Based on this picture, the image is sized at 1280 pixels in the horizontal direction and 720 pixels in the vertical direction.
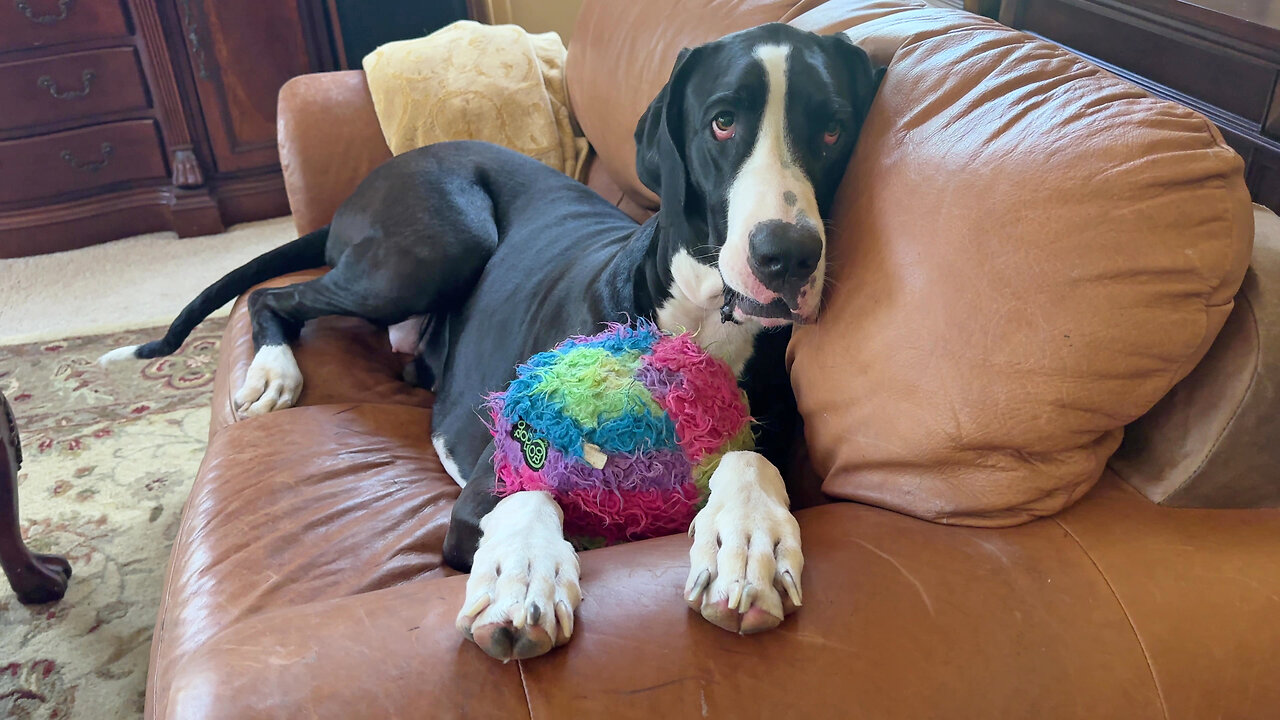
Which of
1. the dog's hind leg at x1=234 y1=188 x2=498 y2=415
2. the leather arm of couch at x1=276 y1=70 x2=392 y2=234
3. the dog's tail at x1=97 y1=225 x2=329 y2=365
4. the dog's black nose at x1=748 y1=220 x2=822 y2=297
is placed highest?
the dog's black nose at x1=748 y1=220 x2=822 y2=297

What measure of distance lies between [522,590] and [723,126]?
0.65 meters

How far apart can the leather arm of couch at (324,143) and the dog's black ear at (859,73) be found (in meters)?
1.40

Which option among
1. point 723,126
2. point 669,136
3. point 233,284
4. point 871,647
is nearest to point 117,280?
point 233,284

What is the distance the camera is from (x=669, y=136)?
4.23ft

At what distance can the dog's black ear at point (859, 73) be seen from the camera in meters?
1.20

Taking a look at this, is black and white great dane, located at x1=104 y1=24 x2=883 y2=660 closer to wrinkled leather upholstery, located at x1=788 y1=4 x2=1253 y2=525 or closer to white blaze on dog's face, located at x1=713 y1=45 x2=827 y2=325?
white blaze on dog's face, located at x1=713 y1=45 x2=827 y2=325

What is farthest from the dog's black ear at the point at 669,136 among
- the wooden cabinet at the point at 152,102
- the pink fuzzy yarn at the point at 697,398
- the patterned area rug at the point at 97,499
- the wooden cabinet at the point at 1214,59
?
the wooden cabinet at the point at 152,102

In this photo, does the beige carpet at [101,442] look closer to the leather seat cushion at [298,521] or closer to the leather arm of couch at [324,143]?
the leather seat cushion at [298,521]

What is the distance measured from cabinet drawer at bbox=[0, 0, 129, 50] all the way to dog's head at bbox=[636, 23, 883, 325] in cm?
308

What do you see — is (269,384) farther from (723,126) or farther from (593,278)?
(723,126)

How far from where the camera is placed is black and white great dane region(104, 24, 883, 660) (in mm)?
913

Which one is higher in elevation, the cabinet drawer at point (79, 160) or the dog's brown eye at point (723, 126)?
the dog's brown eye at point (723, 126)

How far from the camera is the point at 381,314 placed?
1.95 meters

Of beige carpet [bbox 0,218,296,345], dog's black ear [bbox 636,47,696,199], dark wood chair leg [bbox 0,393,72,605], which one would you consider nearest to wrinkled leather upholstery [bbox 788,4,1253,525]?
dog's black ear [bbox 636,47,696,199]
